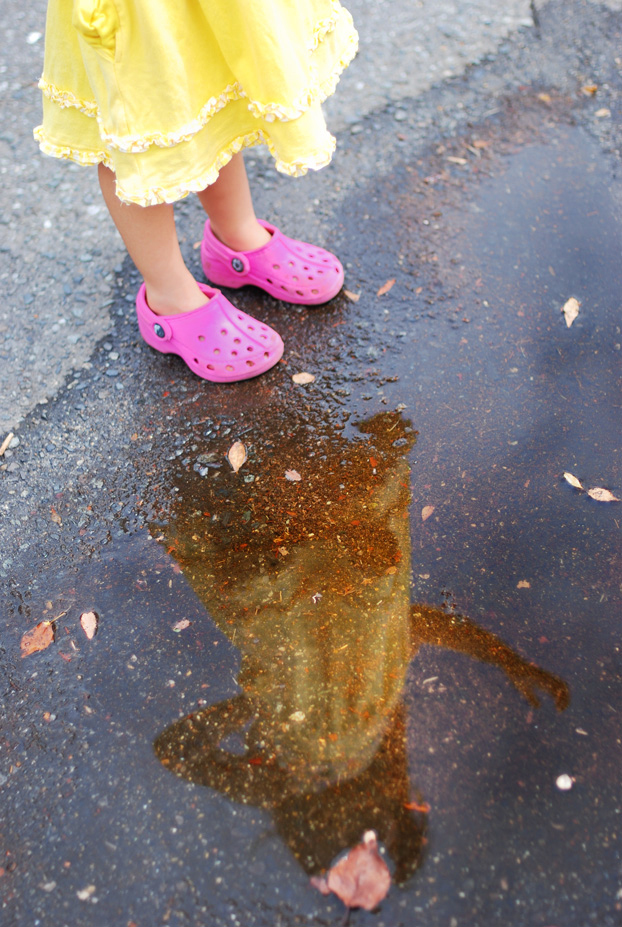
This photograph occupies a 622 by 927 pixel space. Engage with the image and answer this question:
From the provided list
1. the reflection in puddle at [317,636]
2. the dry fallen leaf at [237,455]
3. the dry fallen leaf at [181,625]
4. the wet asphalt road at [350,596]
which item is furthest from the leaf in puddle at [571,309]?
the dry fallen leaf at [181,625]

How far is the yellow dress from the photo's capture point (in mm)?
1253

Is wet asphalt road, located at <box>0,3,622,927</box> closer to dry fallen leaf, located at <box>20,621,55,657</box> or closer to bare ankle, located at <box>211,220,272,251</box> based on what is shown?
dry fallen leaf, located at <box>20,621,55,657</box>

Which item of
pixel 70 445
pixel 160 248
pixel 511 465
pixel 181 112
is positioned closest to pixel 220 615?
pixel 70 445

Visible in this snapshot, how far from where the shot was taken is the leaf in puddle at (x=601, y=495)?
165 centimetres

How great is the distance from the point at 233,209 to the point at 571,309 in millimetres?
1142

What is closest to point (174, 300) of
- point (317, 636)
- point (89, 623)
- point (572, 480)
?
point (89, 623)

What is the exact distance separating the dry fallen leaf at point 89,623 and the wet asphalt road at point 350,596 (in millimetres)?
16

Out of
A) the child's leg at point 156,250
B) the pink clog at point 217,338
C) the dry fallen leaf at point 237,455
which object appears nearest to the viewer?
the child's leg at point 156,250

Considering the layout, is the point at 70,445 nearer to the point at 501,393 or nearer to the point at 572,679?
the point at 501,393

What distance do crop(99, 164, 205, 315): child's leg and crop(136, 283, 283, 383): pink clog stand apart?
0.04 meters

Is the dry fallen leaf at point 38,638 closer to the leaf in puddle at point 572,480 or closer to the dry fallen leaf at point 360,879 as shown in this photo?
the dry fallen leaf at point 360,879

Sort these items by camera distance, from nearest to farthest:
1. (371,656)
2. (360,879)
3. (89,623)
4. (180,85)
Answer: (360,879) → (180,85) → (371,656) → (89,623)

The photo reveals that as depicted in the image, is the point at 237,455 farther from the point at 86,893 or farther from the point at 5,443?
the point at 86,893

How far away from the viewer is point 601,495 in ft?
5.44
